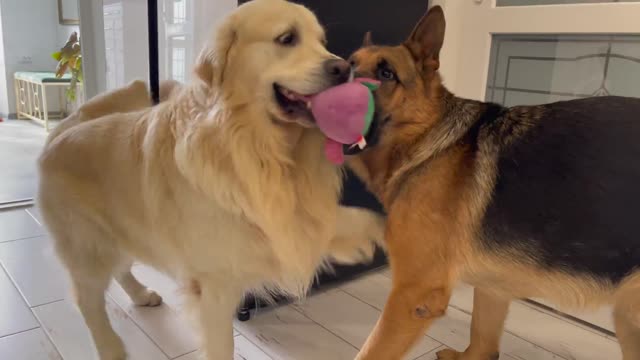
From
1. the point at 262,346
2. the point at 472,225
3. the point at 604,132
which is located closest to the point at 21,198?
the point at 262,346

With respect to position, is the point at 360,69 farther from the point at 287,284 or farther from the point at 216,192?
the point at 287,284

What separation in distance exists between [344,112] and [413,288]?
523 millimetres

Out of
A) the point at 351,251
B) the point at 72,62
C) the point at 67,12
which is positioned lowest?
the point at 351,251

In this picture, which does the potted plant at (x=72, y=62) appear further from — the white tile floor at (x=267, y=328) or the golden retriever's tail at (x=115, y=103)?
the golden retriever's tail at (x=115, y=103)

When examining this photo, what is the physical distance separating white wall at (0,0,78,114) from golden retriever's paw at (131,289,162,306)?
18.3 ft

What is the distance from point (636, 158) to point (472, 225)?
1.39 ft

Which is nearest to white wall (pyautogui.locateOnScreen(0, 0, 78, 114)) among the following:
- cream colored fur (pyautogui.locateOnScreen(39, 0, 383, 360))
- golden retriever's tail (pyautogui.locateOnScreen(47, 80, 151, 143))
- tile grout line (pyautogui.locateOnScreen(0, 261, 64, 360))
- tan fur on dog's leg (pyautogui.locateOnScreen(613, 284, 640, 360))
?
tile grout line (pyautogui.locateOnScreen(0, 261, 64, 360))

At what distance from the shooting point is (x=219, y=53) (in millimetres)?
1248

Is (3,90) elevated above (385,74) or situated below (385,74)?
below

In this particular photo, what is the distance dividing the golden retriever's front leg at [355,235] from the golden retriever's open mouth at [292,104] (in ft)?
1.30

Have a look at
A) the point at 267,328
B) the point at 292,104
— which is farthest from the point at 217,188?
the point at 267,328

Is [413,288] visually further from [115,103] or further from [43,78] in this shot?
[43,78]

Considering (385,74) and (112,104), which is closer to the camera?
(385,74)

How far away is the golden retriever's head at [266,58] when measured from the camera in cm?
122
